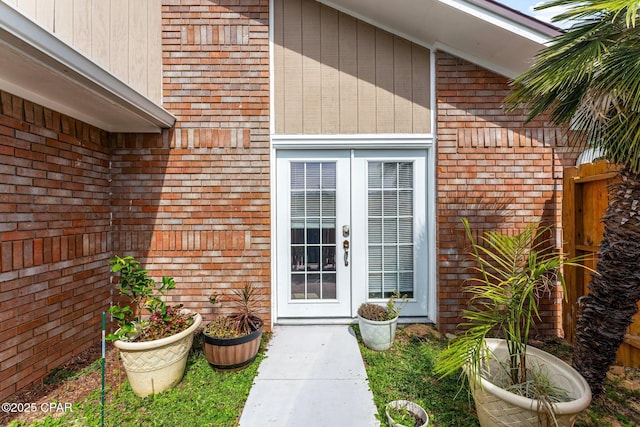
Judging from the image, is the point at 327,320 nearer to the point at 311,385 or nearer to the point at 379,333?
the point at 379,333

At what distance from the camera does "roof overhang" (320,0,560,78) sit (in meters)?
2.83

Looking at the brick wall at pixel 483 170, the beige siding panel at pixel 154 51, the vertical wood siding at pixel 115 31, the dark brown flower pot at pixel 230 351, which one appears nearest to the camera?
the vertical wood siding at pixel 115 31

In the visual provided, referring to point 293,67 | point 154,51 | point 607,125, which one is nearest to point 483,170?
point 607,125

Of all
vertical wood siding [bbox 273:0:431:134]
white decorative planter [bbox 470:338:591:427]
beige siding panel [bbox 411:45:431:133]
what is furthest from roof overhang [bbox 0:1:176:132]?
white decorative planter [bbox 470:338:591:427]

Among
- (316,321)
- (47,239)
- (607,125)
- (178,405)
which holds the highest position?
(607,125)

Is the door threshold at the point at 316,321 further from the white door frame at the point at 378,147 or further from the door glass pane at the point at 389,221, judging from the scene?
the door glass pane at the point at 389,221

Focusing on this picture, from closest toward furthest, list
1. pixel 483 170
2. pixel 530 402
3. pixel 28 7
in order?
1. pixel 530 402
2. pixel 28 7
3. pixel 483 170

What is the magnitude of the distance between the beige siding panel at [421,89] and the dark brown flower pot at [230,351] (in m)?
3.01

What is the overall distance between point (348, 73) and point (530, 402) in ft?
11.4

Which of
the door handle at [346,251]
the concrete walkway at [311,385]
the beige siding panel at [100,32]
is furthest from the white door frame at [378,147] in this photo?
the beige siding panel at [100,32]

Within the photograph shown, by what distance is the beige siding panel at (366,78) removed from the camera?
348 cm

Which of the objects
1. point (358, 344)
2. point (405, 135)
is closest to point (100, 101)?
point (405, 135)

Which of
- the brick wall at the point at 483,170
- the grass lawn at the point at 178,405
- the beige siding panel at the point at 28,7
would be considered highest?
the beige siding panel at the point at 28,7

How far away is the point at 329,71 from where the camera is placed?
11.4 ft
